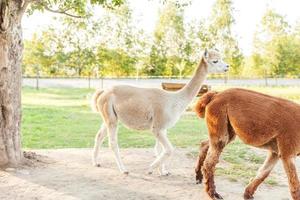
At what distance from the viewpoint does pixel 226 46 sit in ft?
126

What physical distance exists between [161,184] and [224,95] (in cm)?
171

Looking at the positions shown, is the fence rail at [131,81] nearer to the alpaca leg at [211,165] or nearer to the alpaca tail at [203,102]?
the alpaca tail at [203,102]

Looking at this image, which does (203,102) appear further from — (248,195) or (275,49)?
(275,49)

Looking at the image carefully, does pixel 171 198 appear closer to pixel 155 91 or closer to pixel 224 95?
pixel 224 95

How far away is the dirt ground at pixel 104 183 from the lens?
6.52 meters

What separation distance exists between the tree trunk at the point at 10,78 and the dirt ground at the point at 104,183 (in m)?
0.38

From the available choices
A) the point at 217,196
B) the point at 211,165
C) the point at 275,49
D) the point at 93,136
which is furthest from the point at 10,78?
the point at 275,49

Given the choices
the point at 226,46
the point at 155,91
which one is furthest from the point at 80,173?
the point at 226,46

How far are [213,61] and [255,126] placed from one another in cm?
211

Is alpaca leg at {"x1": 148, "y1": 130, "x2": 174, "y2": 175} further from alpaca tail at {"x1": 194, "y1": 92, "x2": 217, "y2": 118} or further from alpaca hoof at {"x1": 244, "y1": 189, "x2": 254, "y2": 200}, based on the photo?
alpaca hoof at {"x1": 244, "y1": 189, "x2": 254, "y2": 200}

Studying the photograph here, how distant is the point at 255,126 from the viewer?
5.97 meters

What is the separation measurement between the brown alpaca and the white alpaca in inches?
50.5

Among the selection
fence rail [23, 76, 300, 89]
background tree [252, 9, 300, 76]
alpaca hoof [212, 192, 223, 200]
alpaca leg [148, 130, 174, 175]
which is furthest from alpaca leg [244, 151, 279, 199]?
background tree [252, 9, 300, 76]

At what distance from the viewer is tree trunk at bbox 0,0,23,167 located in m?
7.63
